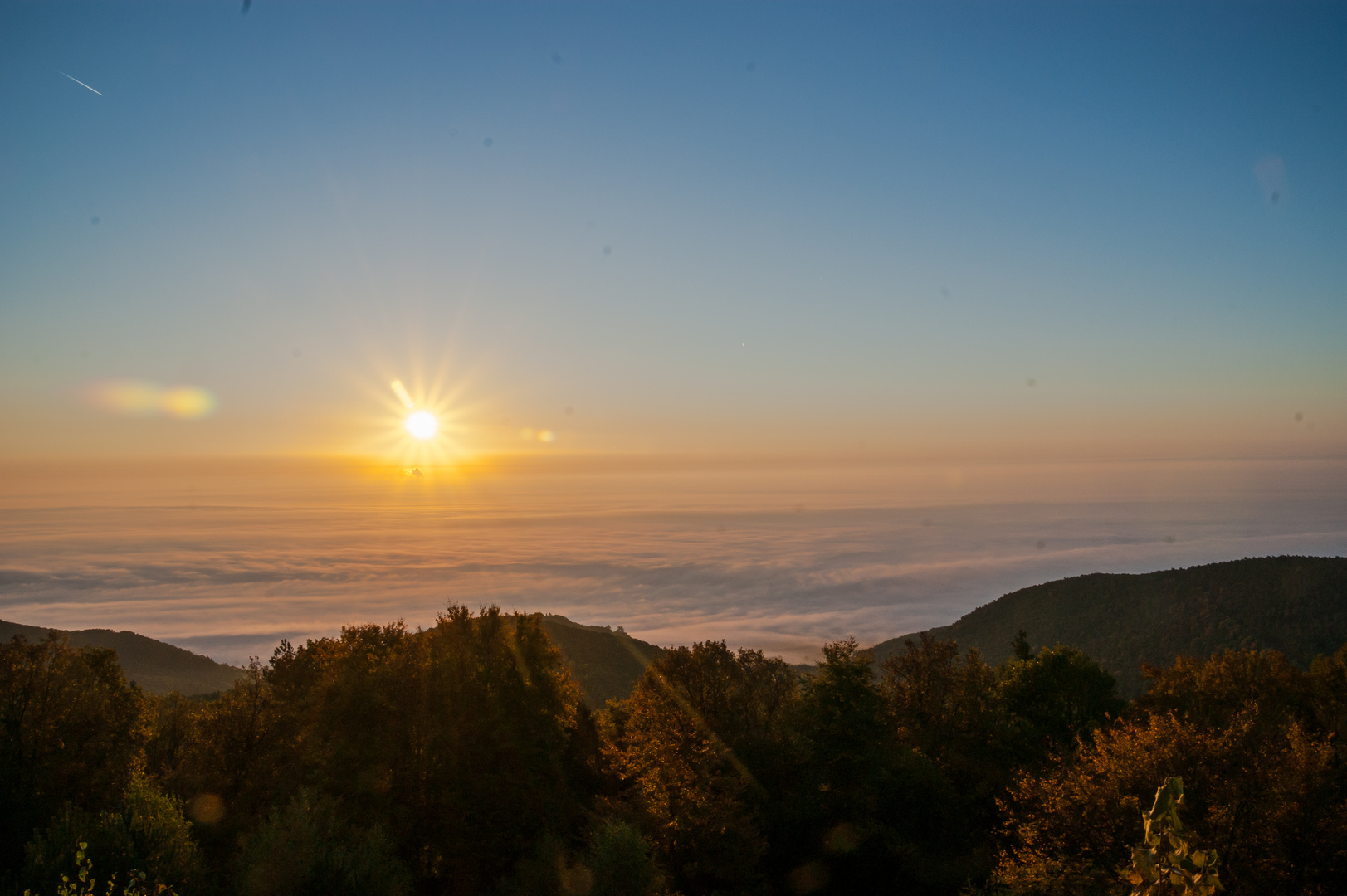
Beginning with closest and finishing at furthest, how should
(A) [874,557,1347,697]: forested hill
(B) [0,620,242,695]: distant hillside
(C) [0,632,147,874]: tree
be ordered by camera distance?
(C) [0,632,147,874]: tree
(A) [874,557,1347,697]: forested hill
(B) [0,620,242,695]: distant hillside

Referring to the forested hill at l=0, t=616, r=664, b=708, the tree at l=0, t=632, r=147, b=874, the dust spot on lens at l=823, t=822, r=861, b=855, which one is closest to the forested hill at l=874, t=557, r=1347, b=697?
the forested hill at l=0, t=616, r=664, b=708

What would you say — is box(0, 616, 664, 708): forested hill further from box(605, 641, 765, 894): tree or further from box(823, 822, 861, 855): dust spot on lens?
box(823, 822, 861, 855): dust spot on lens

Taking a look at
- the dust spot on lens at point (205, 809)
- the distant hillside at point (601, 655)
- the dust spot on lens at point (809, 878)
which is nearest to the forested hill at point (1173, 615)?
the distant hillside at point (601, 655)

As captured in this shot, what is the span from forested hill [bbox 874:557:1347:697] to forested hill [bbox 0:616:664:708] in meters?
26.9

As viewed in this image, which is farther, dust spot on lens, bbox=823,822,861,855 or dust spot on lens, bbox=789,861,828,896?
dust spot on lens, bbox=823,822,861,855

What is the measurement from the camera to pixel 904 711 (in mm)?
36938

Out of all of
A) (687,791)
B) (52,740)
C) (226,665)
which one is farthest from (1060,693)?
(226,665)

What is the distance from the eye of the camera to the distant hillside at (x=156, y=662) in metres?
73.6

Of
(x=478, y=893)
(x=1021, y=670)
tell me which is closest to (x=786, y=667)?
(x=1021, y=670)

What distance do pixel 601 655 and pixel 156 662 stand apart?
178 ft

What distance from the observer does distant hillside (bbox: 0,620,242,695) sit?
7362 centimetres

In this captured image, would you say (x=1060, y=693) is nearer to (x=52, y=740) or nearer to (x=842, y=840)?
(x=842, y=840)

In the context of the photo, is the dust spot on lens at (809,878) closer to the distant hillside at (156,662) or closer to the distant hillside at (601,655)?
the distant hillside at (601,655)

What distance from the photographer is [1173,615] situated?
79.1m
